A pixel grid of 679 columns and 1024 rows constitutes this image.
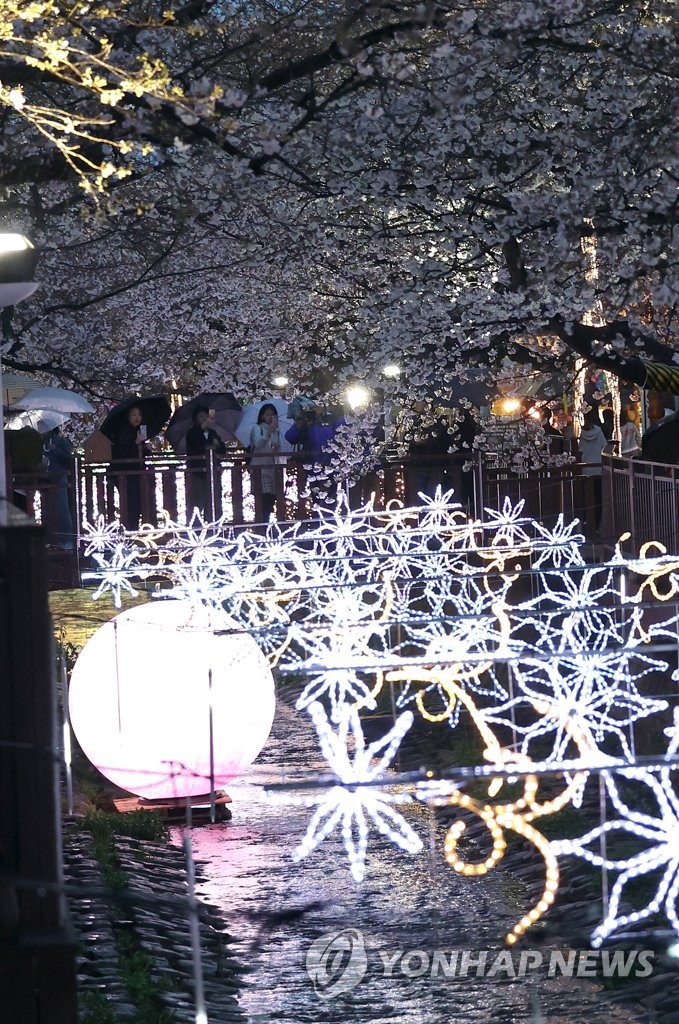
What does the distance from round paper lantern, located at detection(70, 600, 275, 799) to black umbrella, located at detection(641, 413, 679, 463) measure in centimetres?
1041

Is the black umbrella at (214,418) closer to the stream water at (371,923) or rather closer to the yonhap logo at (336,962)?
the stream water at (371,923)

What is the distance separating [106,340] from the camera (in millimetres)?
26891

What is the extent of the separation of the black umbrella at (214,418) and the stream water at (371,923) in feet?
43.5

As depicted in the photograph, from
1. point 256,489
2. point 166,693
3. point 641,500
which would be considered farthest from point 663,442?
point 166,693

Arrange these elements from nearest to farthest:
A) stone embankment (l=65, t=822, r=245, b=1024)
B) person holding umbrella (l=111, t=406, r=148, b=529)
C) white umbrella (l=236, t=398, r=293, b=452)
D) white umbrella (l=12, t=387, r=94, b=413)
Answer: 1. stone embankment (l=65, t=822, r=245, b=1024)
2. person holding umbrella (l=111, t=406, r=148, b=529)
3. white umbrella (l=12, t=387, r=94, b=413)
4. white umbrella (l=236, t=398, r=293, b=452)

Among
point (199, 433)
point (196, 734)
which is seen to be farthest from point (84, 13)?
point (199, 433)

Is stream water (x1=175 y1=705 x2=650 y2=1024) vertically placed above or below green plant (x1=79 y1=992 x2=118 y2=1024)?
below

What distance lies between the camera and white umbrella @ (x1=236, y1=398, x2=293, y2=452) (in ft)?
83.8

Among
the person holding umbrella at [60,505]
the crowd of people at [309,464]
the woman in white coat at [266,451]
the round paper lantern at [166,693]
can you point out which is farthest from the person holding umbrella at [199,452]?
the round paper lantern at [166,693]

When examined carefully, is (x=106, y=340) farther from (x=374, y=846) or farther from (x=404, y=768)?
(x=374, y=846)

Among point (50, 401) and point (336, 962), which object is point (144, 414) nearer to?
point (50, 401)

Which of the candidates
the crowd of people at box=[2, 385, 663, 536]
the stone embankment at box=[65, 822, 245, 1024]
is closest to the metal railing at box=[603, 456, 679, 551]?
the crowd of people at box=[2, 385, 663, 536]

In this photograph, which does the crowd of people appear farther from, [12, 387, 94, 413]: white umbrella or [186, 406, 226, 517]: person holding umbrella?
[12, 387, 94, 413]: white umbrella

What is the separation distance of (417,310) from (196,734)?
22.8 feet
